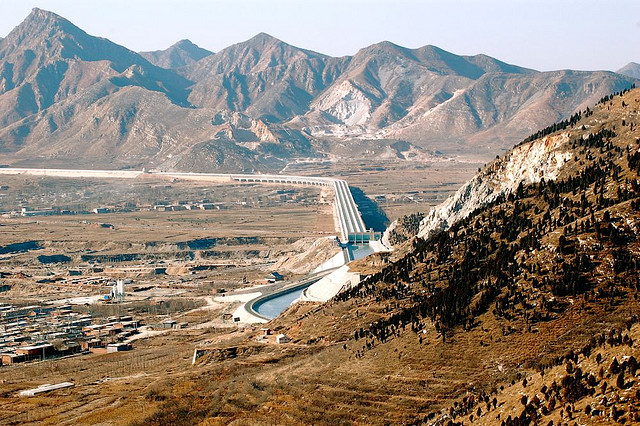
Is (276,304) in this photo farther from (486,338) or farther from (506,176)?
(486,338)

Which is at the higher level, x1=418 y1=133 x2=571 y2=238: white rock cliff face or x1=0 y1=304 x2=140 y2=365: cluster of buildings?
x1=418 y1=133 x2=571 y2=238: white rock cliff face

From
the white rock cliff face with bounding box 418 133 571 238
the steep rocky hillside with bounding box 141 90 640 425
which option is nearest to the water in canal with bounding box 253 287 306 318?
the white rock cliff face with bounding box 418 133 571 238

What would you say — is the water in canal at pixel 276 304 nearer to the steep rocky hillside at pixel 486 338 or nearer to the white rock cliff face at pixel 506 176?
the white rock cliff face at pixel 506 176

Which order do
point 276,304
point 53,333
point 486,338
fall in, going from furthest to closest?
point 276,304, point 53,333, point 486,338

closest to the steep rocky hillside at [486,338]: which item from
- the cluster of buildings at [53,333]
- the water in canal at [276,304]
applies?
the cluster of buildings at [53,333]

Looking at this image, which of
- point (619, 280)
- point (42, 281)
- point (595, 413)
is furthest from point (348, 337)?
point (42, 281)

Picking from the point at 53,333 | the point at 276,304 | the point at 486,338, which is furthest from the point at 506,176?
the point at 53,333

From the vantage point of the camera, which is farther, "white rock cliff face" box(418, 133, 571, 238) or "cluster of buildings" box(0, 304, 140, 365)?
"cluster of buildings" box(0, 304, 140, 365)

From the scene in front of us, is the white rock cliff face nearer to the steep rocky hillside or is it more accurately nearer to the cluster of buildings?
the steep rocky hillside
